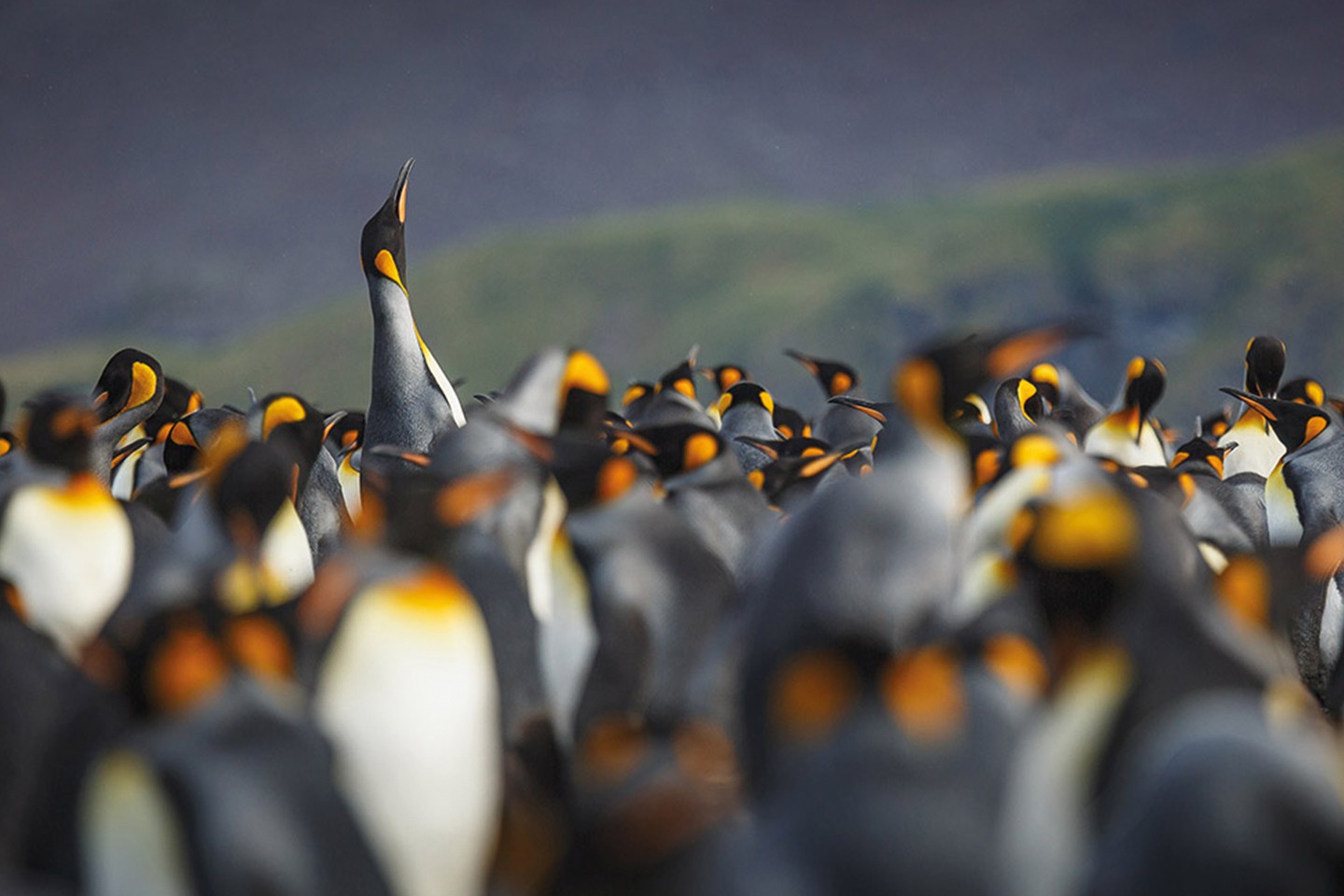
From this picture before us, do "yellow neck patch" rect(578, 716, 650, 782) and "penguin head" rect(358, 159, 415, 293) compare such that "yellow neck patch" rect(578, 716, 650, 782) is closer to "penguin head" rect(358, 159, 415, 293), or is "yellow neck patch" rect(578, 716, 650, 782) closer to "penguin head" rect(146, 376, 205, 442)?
"penguin head" rect(358, 159, 415, 293)

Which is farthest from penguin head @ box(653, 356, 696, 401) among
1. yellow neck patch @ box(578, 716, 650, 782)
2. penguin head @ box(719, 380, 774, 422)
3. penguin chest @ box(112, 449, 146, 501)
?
yellow neck patch @ box(578, 716, 650, 782)

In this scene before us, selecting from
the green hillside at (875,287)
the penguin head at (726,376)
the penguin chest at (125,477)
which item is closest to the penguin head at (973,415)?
the penguin head at (726,376)

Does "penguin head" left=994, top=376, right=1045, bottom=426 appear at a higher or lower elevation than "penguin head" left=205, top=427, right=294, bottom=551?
lower

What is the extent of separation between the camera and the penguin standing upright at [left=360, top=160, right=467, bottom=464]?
4266 millimetres

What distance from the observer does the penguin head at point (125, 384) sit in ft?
14.4

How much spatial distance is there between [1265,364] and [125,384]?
446cm

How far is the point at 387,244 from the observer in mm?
4449

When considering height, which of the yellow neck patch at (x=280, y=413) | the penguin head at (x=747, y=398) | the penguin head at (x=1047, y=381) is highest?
the yellow neck patch at (x=280, y=413)

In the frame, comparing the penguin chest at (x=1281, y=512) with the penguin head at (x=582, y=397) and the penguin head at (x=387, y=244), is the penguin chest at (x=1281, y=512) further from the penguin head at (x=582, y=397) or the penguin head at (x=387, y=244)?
the penguin head at (x=387, y=244)

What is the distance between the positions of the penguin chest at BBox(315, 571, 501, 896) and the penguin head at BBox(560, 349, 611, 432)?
983 mm

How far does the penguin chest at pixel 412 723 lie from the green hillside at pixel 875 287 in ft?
54.4

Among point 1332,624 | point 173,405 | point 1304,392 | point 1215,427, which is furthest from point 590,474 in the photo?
point 1215,427

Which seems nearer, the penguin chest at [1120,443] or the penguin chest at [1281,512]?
the penguin chest at [1281,512]

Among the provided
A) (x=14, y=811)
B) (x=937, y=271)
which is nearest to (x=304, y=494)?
(x=14, y=811)
